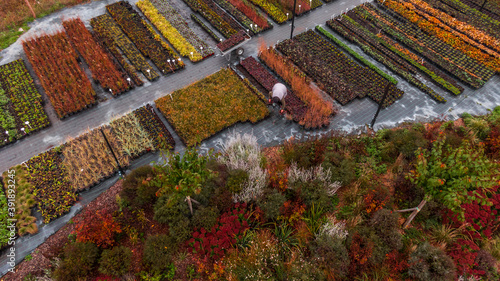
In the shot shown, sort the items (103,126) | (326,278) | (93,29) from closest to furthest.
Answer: (326,278) < (103,126) < (93,29)

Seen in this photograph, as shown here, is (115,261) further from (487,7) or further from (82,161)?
(487,7)

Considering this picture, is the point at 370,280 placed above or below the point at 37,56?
below

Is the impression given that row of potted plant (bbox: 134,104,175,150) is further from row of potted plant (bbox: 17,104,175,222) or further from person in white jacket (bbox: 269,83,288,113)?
person in white jacket (bbox: 269,83,288,113)

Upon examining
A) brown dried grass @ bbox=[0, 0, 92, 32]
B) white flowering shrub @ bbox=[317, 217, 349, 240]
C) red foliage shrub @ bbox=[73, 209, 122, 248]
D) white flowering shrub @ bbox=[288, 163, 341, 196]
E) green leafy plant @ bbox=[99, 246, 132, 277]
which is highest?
brown dried grass @ bbox=[0, 0, 92, 32]

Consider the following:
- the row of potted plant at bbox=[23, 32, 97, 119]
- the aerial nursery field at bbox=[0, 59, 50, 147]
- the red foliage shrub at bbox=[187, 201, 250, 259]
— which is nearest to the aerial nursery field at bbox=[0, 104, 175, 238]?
the aerial nursery field at bbox=[0, 59, 50, 147]

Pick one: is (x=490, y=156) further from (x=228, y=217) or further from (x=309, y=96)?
(x=228, y=217)

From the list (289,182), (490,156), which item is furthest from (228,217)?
(490,156)

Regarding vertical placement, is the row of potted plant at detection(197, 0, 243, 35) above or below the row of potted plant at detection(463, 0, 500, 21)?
below
